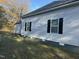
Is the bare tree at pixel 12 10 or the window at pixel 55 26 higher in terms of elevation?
the bare tree at pixel 12 10

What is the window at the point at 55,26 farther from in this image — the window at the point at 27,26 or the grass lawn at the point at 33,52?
the window at the point at 27,26

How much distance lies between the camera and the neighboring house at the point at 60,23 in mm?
Result: 12398

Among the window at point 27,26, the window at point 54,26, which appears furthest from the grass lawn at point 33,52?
the window at point 27,26

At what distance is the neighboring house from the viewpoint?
40.7 ft

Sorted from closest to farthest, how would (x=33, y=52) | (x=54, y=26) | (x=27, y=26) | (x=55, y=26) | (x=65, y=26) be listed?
(x=33, y=52) → (x=65, y=26) → (x=55, y=26) → (x=54, y=26) → (x=27, y=26)

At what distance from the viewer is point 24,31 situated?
77.9 feet

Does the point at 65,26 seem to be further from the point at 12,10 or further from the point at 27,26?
the point at 12,10

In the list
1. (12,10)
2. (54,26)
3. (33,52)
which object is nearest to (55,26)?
(54,26)

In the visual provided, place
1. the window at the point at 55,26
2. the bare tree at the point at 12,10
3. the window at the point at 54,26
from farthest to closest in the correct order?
the bare tree at the point at 12,10, the window at the point at 54,26, the window at the point at 55,26

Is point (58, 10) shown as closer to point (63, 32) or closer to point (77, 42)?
point (63, 32)

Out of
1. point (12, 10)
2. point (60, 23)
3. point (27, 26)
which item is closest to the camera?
point (60, 23)

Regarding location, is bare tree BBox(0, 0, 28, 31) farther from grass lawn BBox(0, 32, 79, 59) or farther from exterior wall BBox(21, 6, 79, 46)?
grass lawn BBox(0, 32, 79, 59)

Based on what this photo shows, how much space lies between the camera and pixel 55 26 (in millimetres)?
15086

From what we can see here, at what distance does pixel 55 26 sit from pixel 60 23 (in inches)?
39.2
